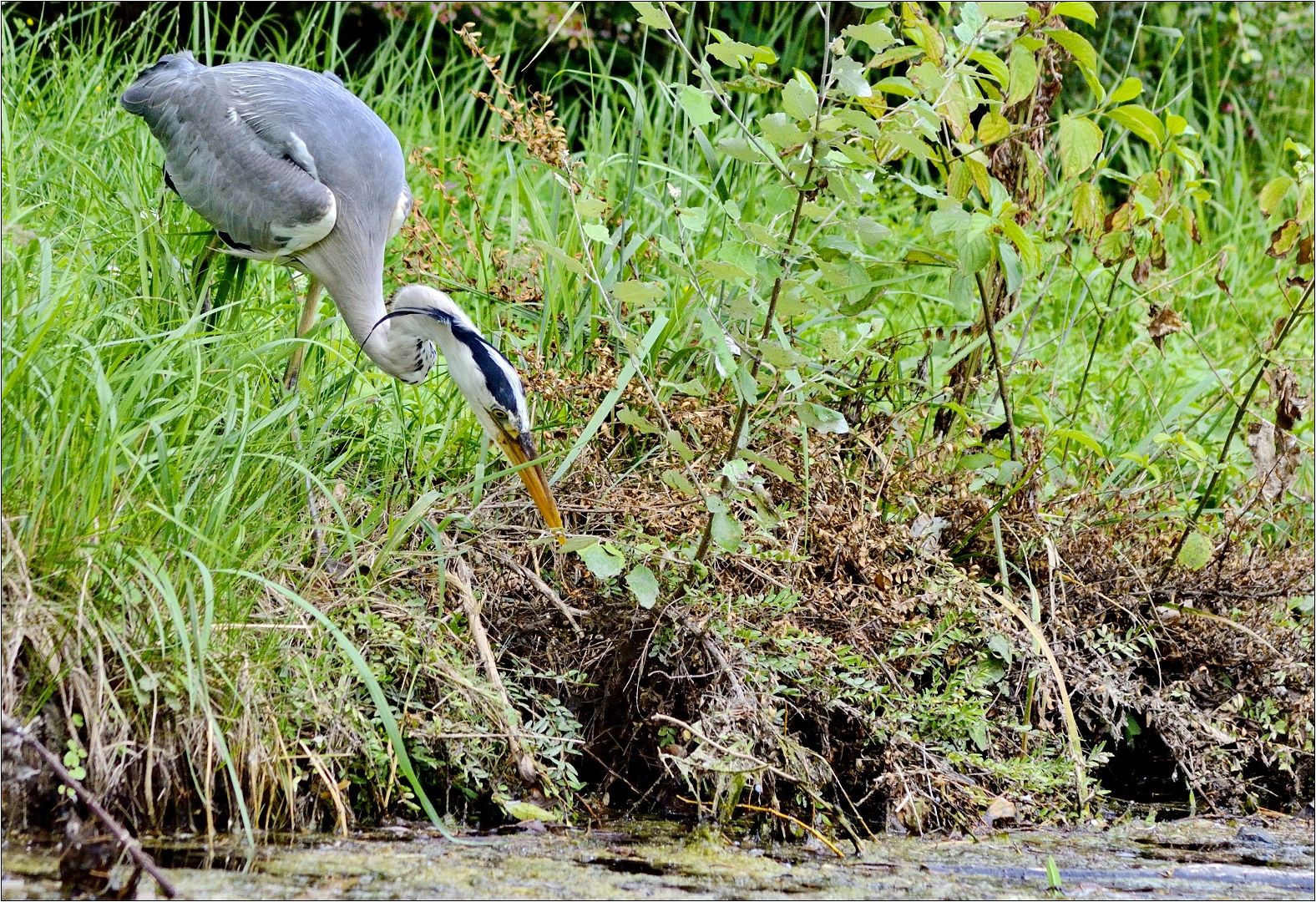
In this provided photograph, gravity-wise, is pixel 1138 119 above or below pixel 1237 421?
above

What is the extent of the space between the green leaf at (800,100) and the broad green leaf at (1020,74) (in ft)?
1.90

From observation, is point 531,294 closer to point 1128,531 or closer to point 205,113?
point 205,113

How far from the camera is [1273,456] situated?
3.50 metres

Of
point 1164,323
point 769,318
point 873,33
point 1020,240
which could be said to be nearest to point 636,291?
point 769,318

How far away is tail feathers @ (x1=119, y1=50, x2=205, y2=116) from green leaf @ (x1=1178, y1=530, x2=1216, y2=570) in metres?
3.26

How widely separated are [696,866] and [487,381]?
1295mm

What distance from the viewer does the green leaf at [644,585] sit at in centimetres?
284

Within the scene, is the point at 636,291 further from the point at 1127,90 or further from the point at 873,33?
the point at 1127,90

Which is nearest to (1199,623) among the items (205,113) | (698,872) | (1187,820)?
(1187,820)

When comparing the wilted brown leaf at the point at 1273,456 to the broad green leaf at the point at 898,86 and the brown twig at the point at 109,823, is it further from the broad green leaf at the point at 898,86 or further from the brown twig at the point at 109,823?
the brown twig at the point at 109,823

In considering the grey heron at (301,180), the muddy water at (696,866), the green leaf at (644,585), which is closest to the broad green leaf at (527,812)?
the muddy water at (696,866)

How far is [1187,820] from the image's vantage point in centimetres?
321

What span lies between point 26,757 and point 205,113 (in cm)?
225

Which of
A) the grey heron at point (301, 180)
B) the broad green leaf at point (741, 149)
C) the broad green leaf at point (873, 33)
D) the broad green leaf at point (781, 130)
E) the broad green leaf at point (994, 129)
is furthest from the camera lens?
the grey heron at point (301, 180)
